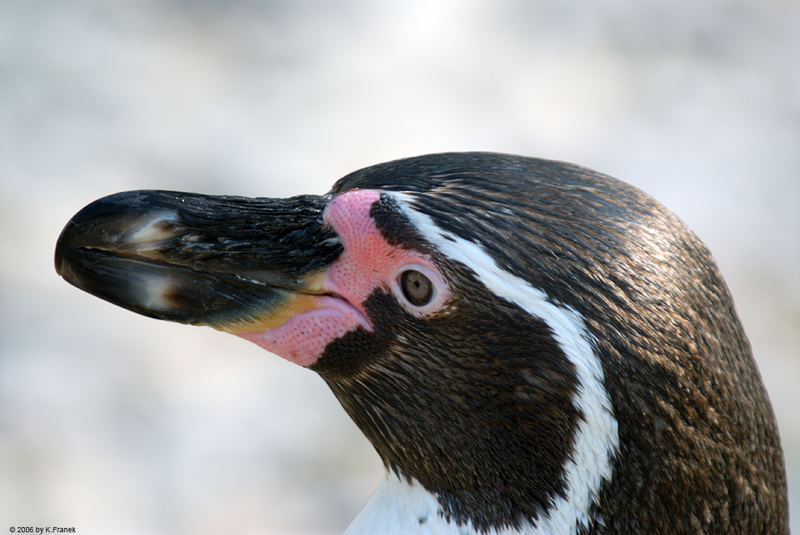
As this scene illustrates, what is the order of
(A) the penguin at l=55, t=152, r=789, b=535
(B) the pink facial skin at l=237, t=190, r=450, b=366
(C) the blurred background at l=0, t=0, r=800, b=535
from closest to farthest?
1. (A) the penguin at l=55, t=152, r=789, b=535
2. (B) the pink facial skin at l=237, t=190, r=450, b=366
3. (C) the blurred background at l=0, t=0, r=800, b=535

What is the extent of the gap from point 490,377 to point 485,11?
12.7ft

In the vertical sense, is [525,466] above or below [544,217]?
below

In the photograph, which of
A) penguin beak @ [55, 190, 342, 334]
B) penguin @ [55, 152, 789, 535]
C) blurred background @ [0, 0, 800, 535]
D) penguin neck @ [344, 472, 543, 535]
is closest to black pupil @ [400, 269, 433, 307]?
penguin @ [55, 152, 789, 535]

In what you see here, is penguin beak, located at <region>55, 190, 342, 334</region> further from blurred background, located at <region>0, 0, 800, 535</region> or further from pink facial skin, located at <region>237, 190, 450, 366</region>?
blurred background, located at <region>0, 0, 800, 535</region>

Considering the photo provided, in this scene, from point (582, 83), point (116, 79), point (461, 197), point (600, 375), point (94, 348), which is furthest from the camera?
point (582, 83)

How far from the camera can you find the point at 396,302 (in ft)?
4.93

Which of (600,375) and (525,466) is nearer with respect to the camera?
(600,375)

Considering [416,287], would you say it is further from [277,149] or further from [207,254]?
[277,149]

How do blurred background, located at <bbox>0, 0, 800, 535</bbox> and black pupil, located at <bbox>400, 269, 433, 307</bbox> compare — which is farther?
blurred background, located at <bbox>0, 0, 800, 535</bbox>

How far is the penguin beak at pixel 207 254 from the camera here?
1.53 metres

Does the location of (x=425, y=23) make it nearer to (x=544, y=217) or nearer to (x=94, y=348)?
(x=94, y=348)

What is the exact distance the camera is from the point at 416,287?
1.47 metres

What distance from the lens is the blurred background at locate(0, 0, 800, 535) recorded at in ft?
10.9

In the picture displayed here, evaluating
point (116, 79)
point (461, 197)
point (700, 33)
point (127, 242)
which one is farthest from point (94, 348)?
point (700, 33)
